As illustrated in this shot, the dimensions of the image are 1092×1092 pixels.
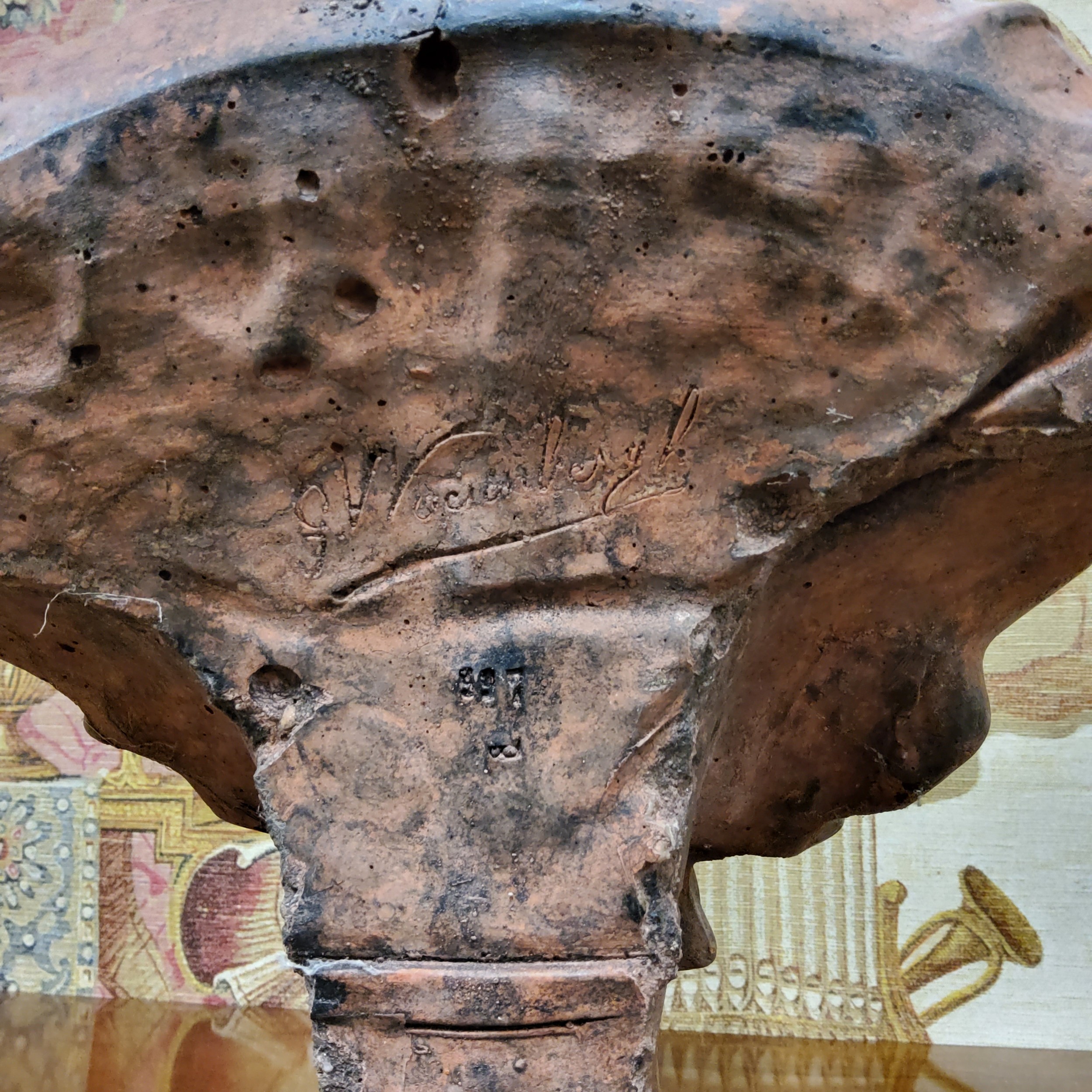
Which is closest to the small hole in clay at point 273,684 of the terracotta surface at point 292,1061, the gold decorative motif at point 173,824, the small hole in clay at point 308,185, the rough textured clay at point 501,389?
the rough textured clay at point 501,389

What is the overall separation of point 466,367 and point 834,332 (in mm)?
310

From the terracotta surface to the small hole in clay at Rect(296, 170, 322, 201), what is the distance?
4.03 feet

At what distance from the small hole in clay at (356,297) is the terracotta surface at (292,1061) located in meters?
1.13

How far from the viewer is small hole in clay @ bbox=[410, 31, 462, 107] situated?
1.03m

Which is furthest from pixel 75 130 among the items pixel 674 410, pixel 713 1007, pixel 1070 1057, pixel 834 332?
pixel 1070 1057

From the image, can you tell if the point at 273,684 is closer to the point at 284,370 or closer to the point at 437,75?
the point at 284,370

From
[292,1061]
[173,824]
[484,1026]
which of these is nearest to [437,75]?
[484,1026]

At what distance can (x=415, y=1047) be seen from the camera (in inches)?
40.4

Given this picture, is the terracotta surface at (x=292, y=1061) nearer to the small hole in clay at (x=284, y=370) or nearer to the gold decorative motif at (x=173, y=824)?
the gold decorative motif at (x=173, y=824)

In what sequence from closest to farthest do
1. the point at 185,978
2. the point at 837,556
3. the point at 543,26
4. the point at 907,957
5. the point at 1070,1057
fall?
the point at 543,26
the point at 837,556
the point at 1070,1057
the point at 907,957
the point at 185,978

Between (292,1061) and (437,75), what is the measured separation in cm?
147

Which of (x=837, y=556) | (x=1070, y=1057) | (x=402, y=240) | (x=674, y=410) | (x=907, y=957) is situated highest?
(x=402, y=240)

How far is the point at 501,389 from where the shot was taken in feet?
3.56

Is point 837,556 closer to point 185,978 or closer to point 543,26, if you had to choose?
point 543,26
